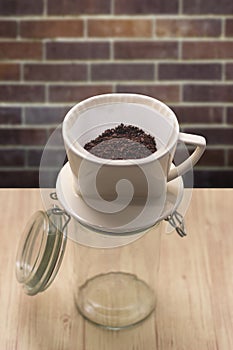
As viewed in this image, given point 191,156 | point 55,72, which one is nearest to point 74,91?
point 55,72

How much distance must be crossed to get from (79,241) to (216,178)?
125 centimetres

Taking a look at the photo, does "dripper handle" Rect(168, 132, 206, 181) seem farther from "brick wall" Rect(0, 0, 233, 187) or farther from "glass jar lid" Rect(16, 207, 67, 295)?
"brick wall" Rect(0, 0, 233, 187)

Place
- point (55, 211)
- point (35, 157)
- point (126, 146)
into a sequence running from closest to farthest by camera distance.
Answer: point (126, 146), point (55, 211), point (35, 157)

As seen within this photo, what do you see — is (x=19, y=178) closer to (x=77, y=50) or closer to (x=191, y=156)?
(x=77, y=50)

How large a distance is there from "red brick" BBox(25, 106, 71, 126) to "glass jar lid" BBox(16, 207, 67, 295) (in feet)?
3.70

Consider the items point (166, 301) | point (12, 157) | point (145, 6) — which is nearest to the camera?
point (166, 301)

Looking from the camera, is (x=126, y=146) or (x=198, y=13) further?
(x=198, y=13)

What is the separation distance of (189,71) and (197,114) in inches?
5.4

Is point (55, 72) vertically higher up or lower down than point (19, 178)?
higher up

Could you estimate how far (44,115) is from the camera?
8.64 feet

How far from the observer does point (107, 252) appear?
5.17 feet

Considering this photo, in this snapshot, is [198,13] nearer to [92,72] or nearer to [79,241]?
[92,72]

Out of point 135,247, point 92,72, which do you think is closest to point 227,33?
point 92,72

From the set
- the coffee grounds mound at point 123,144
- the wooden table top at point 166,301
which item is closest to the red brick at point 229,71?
the wooden table top at point 166,301
